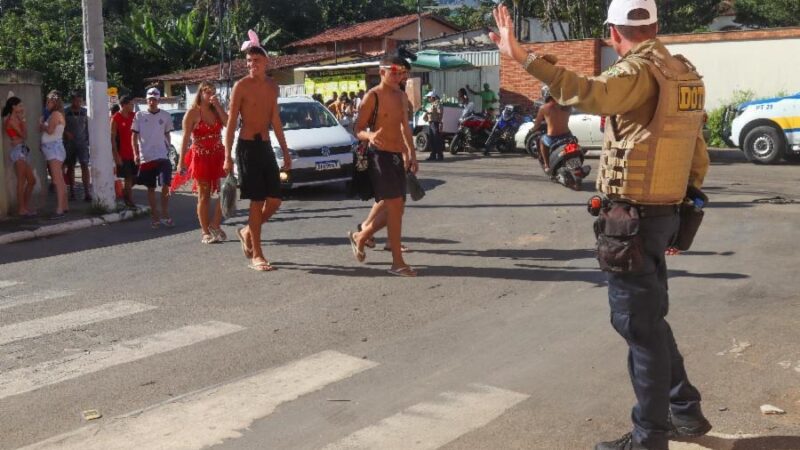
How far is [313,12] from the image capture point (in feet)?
181

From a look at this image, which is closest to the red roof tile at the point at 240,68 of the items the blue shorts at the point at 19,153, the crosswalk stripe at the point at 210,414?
the blue shorts at the point at 19,153

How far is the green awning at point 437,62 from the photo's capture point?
30.8m

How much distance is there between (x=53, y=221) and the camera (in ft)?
42.4

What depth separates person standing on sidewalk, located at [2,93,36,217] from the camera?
13.0 metres

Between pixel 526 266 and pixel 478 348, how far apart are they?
2885mm

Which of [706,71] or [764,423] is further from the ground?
[706,71]

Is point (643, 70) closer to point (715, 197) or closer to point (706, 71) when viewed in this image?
point (715, 197)

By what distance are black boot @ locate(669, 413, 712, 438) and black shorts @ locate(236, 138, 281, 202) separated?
5.38 m

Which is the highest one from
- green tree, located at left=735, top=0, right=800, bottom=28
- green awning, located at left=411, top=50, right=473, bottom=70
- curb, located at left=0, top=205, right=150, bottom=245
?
green tree, located at left=735, top=0, right=800, bottom=28

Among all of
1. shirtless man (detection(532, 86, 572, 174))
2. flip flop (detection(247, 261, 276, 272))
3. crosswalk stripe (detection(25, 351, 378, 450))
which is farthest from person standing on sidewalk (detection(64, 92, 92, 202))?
crosswalk stripe (detection(25, 351, 378, 450))

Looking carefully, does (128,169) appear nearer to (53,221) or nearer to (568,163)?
(53,221)

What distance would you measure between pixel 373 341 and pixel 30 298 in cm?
343

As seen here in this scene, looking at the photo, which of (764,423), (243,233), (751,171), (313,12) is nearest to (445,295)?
(243,233)

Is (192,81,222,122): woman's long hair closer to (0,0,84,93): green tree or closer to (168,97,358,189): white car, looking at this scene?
(168,97,358,189): white car
